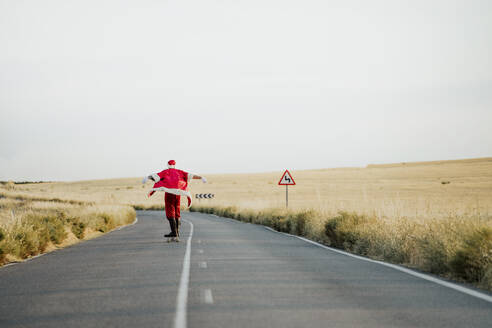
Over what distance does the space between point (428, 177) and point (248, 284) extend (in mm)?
89764

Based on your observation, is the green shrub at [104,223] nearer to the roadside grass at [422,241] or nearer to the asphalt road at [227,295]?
the roadside grass at [422,241]

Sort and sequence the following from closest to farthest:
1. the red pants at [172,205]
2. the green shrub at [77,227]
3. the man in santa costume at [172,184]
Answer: the man in santa costume at [172,184] → the red pants at [172,205] → the green shrub at [77,227]

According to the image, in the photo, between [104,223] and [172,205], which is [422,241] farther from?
[104,223]

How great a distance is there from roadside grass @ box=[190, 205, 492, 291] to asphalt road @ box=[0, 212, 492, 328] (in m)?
0.80

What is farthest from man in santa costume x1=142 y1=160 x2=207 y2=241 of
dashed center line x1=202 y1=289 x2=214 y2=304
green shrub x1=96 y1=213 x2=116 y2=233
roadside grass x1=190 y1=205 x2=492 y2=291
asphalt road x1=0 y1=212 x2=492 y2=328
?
green shrub x1=96 y1=213 x2=116 y2=233

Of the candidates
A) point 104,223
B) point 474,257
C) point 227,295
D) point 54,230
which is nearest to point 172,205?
point 54,230

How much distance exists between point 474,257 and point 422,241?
7.54 feet

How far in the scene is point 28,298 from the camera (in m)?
8.71

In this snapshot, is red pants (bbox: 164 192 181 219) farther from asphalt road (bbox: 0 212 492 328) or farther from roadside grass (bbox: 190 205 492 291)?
roadside grass (bbox: 190 205 492 291)

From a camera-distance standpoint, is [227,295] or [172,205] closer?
[227,295]

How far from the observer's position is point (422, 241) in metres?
12.3

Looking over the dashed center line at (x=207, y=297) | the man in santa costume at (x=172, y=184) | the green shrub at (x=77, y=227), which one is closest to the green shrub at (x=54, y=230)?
the green shrub at (x=77, y=227)

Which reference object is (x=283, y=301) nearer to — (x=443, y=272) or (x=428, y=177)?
(x=443, y=272)

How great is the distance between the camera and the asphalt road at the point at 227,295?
7.02m
